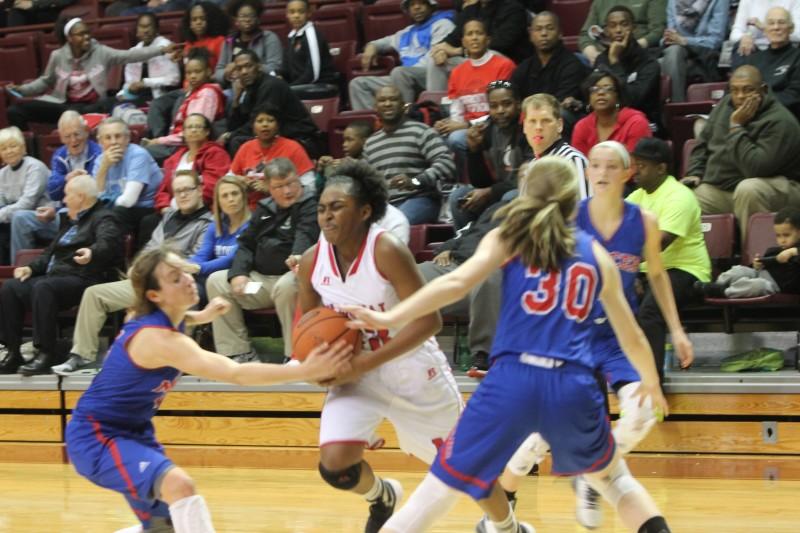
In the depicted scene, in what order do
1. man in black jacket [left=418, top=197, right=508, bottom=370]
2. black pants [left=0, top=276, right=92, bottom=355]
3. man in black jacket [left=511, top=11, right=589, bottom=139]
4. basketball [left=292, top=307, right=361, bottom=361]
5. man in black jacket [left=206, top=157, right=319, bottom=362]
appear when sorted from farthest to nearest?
man in black jacket [left=511, top=11, right=589, bottom=139], black pants [left=0, top=276, right=92, bottom=355], man in black jacket [left=206, top=157, right=319, bottom=362], man in black jacket [left=418, top=197, right=508, bottom=370], basketball [left=292, top=307, right=361, bottom=361]

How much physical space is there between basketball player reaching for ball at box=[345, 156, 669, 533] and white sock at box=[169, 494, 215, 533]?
66 centimetres

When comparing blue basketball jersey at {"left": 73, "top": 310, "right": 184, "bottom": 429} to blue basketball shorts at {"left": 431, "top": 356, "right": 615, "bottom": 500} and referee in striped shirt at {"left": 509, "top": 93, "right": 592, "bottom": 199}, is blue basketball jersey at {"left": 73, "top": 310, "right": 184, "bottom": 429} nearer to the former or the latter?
blue basketball shorts at {"left": 431, "top": 356, "right": 615, "bottom": 500}

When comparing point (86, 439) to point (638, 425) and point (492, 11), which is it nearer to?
point (638, 425)

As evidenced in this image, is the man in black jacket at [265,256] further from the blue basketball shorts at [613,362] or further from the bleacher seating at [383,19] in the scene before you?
the bleacher seating at [383,19]

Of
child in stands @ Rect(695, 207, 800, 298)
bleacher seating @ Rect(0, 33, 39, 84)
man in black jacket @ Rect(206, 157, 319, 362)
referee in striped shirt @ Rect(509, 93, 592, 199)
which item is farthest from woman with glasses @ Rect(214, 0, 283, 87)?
child in stands @ Rect(695, 207, 800, 298)

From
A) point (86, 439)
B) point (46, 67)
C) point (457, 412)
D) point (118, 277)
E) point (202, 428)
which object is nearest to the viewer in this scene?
point (86, 439)

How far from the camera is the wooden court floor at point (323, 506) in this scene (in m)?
4.96

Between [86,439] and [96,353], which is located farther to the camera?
[96,353]

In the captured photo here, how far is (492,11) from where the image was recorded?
845 cm

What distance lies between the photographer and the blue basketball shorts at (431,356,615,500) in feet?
11.1

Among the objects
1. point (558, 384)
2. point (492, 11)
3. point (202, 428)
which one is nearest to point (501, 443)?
point (558, 384)

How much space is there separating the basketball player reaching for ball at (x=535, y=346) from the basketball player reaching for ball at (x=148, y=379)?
608 mm

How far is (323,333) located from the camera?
3.96m

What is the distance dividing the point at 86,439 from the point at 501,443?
1443 millimetres
